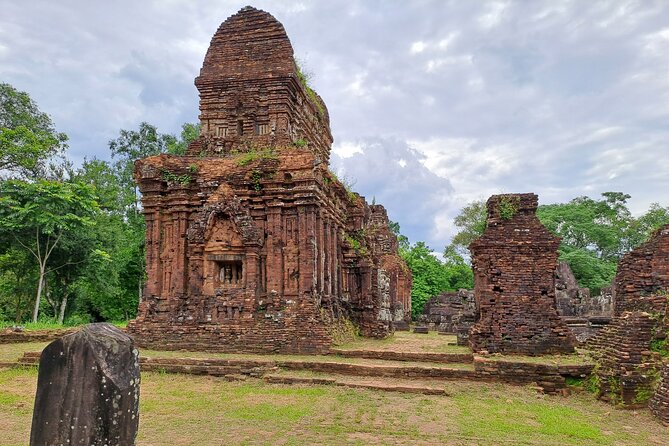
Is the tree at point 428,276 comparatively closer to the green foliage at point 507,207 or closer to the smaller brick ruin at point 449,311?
the smaller brick ruin at point 449,311

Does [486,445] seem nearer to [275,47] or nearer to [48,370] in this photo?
[48,370]

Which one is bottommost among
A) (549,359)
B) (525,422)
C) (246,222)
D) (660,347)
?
(525,422)

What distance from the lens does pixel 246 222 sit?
15359mm

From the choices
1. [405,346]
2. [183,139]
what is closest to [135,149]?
[183,139]

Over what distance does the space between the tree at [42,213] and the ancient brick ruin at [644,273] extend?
67.0 ft

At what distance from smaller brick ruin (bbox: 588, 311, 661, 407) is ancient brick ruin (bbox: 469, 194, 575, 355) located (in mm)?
2186

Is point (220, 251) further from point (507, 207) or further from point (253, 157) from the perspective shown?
point (507, 207)

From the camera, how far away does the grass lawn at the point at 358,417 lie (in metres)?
7.22

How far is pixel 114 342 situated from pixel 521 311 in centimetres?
1110

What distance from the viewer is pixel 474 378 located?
1121 centimetres

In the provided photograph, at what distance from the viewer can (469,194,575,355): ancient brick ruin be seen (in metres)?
13.0

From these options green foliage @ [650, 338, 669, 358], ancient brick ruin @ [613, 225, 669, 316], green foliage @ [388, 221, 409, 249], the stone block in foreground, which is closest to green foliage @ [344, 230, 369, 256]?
ancient brick ruin @ [613, 225, 669, 316]

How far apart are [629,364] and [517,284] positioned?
4.07 metres

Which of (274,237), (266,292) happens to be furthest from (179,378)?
(274,237)
